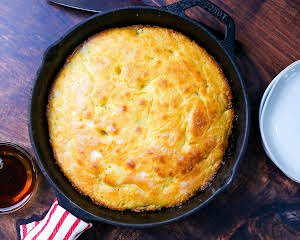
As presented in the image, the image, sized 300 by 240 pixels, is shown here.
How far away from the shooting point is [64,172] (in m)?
1.98

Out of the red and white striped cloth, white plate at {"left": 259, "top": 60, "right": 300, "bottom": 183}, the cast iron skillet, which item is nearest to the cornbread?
the cast iron skillet

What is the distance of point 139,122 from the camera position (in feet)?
6.13

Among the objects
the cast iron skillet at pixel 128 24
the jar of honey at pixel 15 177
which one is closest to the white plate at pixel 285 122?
the cast iron skillet at pixel 128 24

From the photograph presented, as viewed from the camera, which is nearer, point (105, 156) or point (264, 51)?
point (105, 156)

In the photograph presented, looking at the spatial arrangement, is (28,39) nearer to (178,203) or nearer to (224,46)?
A: (224,46)

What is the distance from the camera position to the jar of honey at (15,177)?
6.91 ft

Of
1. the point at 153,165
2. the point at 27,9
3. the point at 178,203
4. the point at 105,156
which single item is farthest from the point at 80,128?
the point at 27,9

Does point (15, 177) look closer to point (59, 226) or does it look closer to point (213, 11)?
point (59, 226)

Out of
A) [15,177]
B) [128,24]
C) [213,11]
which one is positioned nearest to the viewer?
[213,11]

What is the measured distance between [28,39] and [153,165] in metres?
1.06

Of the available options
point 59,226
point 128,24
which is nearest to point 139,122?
point 128,24

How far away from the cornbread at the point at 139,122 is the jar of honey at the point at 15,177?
28cm

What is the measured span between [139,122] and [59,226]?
2.29 ft

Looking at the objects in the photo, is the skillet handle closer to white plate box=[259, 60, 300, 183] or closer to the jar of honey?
white plate box=[259, 60, 300, 183]
